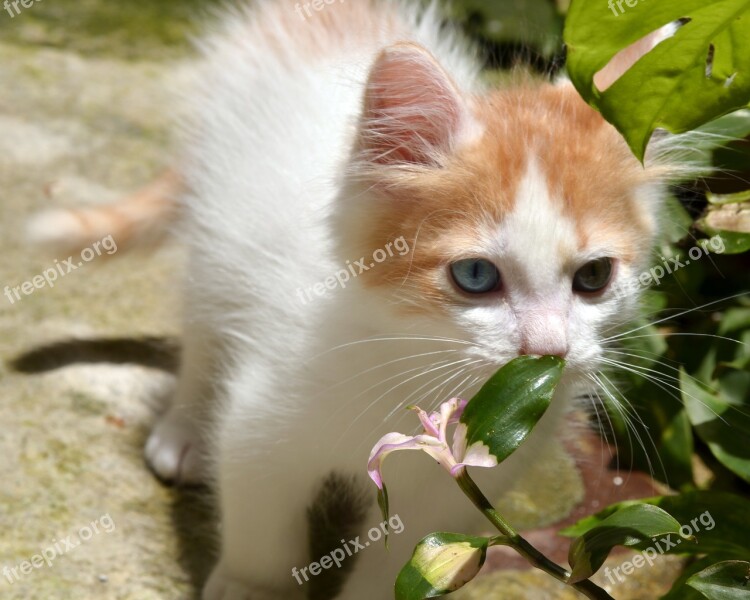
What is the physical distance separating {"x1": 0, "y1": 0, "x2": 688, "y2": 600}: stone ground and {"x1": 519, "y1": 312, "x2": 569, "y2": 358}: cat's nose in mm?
792

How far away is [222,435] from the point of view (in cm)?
180

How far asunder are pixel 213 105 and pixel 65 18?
2.09 meters

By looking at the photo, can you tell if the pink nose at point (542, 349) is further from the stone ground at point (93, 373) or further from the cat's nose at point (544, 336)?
the stone ground at point (93, 373)

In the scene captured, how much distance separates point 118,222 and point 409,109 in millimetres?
1153

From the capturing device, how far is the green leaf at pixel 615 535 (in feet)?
4.29

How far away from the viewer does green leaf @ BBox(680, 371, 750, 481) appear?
6.44 ft

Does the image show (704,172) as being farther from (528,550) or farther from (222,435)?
(222,435)

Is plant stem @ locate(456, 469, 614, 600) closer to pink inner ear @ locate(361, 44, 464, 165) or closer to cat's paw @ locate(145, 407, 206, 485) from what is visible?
pink inner ear @ locate(361, 44, 464, 165)
